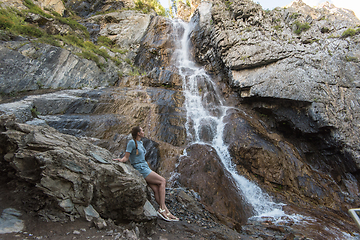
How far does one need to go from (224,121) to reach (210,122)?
0.96 meters

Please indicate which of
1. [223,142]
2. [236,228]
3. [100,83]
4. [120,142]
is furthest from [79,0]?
[236,228]

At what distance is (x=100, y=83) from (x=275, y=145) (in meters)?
14.4

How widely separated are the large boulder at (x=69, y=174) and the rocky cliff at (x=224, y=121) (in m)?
0.02

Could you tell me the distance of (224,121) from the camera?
36.8 feet

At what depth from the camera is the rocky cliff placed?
2.94 meters

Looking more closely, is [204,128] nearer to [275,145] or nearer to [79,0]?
[275,145]

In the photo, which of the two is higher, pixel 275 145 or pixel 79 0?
pixel 79 0

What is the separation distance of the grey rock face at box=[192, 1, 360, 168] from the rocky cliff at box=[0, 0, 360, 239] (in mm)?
77

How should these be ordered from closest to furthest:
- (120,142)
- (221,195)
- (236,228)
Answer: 1. (236,228)
2. (221,195)
3. (120,142)

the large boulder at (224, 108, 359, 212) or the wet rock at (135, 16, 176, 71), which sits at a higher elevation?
the wet rock at (135, 16, 176, 71)

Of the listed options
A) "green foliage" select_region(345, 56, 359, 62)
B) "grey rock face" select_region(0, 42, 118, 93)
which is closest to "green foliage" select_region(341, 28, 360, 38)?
"green foliage" select_region(345, 56, 359, 62)

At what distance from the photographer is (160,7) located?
31.2 meters

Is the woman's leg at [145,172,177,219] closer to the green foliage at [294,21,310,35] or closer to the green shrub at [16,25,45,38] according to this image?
the green foliage at [294,21,310,35]

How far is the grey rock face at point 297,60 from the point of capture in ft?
31.8
